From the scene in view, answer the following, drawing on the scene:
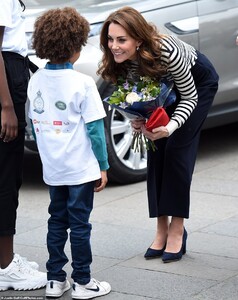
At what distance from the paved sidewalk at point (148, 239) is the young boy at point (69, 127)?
0.42 m

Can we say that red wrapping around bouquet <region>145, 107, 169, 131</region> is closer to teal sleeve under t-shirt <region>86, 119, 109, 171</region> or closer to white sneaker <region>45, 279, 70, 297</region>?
teal sleeve under t-shirt <region>86, 119, 109, 171</region>

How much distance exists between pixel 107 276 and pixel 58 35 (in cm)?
147

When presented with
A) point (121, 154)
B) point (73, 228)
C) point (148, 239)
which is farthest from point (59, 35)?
point (121, 154)

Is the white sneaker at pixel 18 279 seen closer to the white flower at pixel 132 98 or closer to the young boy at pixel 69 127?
the young boy at pixel 69 127

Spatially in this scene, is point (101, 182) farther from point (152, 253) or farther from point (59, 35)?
point (152, 253)

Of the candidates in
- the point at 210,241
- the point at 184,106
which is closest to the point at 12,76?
the point at 184,106

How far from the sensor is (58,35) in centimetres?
485

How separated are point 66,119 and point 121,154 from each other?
2.75m

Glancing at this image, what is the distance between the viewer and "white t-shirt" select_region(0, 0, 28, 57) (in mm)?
4902

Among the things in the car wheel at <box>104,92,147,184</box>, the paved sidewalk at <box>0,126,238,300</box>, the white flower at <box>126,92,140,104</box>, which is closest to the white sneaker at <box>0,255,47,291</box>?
the paved sidewalk at <box>0,126,238,300</box>

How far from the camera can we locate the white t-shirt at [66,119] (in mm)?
4871

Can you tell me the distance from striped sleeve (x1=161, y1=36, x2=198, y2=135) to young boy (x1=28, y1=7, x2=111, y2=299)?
1.81 feet

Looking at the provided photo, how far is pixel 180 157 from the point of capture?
18.6 ft

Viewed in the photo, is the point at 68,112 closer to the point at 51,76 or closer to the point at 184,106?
the point at 51,76
